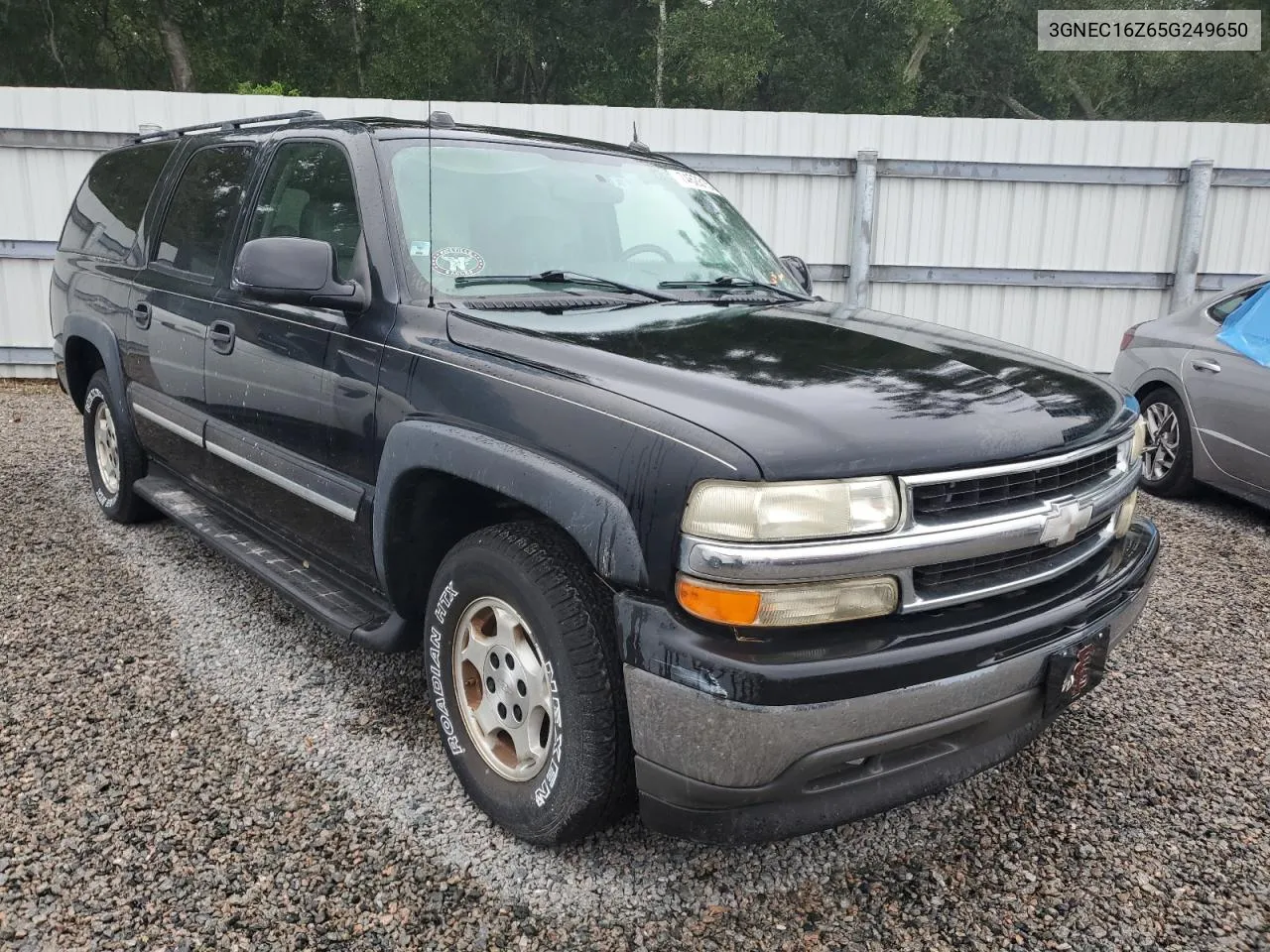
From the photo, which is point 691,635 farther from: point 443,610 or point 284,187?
point 284,187

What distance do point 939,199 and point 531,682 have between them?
320 inches

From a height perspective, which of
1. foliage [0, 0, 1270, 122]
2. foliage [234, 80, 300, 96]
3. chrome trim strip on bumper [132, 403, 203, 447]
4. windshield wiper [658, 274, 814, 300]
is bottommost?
chrome trim strip on bumper [132, 403, 203, 447]

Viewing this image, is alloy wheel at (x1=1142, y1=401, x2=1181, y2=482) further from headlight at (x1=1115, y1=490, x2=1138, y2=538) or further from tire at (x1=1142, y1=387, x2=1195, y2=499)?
headlight at (x1=1115, y1=490, x2=1138, y2=538)

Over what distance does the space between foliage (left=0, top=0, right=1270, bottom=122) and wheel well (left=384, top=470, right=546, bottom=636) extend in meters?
26.3

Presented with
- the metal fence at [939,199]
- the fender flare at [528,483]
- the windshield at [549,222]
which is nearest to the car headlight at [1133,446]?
the windshield at [549,222]

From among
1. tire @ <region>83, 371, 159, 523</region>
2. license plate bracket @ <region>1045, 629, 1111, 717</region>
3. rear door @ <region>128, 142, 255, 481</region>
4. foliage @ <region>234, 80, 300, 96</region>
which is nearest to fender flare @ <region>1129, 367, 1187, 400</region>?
license plate bracket @ <region>1045, 629, 1111, 717</region>

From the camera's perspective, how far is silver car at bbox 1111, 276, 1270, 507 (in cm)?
531

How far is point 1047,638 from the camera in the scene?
7.47 feet

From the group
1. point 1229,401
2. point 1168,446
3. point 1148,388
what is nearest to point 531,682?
point 1229,401

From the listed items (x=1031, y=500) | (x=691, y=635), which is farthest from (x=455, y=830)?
(x=1031, y=500)

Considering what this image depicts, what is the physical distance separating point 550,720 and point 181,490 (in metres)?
2.85

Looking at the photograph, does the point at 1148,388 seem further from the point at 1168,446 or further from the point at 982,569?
the point at 982,569

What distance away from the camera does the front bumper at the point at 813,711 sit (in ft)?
6.42

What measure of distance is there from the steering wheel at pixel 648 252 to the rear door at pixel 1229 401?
3.71 meters
